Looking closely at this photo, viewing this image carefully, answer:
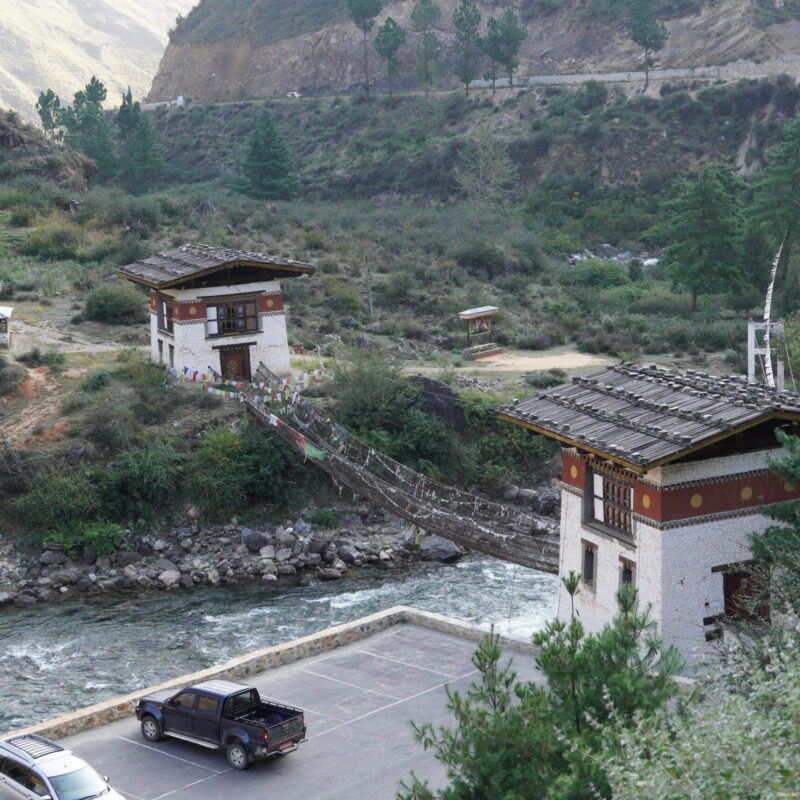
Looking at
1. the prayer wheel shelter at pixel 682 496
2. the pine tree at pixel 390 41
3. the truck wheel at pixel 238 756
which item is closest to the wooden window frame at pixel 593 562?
the prayer wheel shelter at pixel 682 496

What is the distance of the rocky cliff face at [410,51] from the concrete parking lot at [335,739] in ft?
291

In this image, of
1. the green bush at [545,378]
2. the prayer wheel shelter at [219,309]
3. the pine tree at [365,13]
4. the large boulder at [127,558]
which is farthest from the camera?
the pine tree at [365,13]

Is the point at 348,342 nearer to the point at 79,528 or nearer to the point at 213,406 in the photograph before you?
the point at 213,406

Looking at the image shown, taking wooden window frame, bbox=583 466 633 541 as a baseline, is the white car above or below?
below

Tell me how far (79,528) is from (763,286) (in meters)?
36.1

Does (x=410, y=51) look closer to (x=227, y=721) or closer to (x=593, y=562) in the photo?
(x=593, y=562)

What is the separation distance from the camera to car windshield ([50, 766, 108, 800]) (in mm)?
16500

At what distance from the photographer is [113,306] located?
50.6m

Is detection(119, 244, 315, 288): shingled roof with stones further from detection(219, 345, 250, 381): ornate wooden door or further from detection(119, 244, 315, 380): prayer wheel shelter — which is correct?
detection(219, 345, 250, 381): ornate wooden door

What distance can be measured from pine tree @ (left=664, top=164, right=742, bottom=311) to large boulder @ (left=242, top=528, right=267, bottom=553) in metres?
29.6

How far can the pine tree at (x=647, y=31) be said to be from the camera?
102188mm

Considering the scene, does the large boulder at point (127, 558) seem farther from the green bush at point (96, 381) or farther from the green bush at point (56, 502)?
the green bush at point (96, 381)

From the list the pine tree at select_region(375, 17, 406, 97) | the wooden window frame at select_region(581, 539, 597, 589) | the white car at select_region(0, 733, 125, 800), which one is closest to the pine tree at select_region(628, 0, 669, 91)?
the pine tree at select_region(375, 17, 406, 97)

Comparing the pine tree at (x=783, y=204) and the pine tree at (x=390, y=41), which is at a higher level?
the pine tree at (x=390, y=41)
